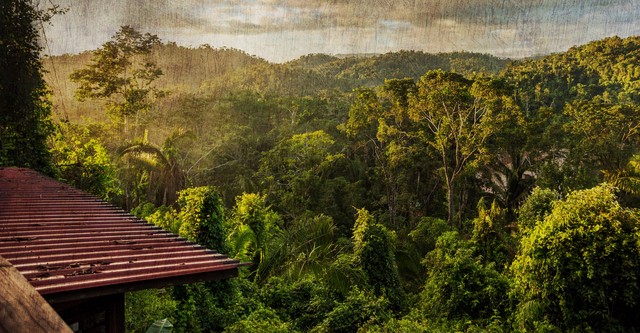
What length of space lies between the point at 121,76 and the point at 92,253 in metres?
22.7

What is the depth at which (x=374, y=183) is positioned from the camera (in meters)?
22.5

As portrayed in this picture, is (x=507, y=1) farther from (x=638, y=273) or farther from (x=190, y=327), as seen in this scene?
(x=190, y=327)

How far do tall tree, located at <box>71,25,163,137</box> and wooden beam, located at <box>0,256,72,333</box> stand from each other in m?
23.3

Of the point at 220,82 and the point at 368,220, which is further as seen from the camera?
the point at 220,82

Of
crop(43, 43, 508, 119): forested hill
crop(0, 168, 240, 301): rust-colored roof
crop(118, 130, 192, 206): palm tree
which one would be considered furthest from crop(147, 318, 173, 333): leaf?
crop(43, 43, 508, 119): forested hill

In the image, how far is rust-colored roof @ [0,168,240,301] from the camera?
2.14 m

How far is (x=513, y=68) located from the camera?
3728 cm

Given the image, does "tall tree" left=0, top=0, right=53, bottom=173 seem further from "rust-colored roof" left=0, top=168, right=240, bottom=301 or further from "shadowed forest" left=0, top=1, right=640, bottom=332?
"rust-colored roof" left=0, top=168, right=240, bottom=301

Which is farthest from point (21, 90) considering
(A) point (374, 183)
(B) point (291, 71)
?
(B) point (291, 71)

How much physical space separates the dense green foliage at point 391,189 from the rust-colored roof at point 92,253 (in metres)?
3.09

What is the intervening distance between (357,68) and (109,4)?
31.9m

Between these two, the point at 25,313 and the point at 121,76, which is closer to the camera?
the point at 25,313

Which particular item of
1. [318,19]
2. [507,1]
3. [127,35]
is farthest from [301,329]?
[318,19]

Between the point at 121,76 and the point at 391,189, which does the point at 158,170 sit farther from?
the point at 121,76
